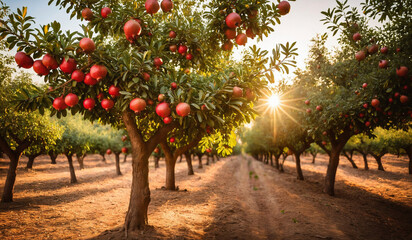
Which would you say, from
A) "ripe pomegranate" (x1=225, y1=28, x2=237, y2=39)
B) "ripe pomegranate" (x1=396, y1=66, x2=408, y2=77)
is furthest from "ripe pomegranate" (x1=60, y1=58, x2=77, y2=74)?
"ripe pomegranate" (x1=396, y1=66, x2=408, y2=77)

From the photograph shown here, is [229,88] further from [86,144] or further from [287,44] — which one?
[86,144]

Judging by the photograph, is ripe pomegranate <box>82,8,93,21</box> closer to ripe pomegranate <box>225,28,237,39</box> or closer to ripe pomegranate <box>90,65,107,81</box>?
ripe pomegranate <box>90,65,107,81</box>

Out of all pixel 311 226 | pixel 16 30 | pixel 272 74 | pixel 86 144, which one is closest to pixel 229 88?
pixel 272 74

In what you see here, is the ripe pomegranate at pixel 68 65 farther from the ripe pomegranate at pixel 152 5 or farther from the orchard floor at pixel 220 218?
the orchard floor at pixel 220 218

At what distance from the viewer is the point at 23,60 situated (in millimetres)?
3504

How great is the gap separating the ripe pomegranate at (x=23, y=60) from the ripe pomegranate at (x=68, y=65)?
20.3 inches

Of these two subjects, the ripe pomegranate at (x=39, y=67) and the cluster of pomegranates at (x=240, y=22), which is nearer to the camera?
the ripe pomegranate at (x=39, y=67)

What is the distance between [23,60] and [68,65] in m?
0.73

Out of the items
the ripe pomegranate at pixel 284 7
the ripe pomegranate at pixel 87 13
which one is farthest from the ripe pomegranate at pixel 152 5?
the ripe pomegranate at pixel 284 7

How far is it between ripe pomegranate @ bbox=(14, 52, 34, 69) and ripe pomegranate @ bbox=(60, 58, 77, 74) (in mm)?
516

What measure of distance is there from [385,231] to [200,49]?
1015 cm

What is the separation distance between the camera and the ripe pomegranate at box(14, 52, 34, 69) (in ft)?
11.3

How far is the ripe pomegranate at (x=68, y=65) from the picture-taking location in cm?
368

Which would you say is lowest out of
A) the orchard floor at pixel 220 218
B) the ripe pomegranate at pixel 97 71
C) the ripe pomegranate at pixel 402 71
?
the orchard floor at pixel 220 218
